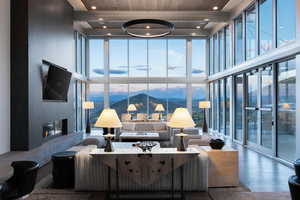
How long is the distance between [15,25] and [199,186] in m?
5.14

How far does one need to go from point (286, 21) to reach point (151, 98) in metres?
8.72

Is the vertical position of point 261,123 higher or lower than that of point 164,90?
lower

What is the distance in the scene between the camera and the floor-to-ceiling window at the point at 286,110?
5865 millimetres

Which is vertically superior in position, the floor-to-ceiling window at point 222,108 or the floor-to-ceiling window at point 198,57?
the floor-to-ceiling window at point 198,57

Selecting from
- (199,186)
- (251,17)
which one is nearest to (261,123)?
(251,17)

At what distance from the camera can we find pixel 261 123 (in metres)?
7.46

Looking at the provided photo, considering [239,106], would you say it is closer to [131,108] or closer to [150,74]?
[131,108]

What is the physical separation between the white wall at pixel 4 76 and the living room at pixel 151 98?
0.12 ft

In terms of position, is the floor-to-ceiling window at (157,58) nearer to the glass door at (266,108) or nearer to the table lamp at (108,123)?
the glass door at (266,108)

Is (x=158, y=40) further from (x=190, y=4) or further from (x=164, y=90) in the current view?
(x=190, y=4)

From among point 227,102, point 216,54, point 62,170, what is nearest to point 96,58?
point 216,54

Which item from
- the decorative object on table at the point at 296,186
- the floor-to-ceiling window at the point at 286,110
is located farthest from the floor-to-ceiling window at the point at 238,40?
the decorative object on table at the point at 296,186

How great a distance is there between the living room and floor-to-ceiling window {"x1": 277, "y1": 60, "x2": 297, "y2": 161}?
3 centimetres

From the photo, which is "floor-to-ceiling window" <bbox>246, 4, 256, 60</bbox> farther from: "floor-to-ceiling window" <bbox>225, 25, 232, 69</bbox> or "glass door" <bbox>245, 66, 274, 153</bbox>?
"floor-to-ceiling window" <bbox>225, 25, 232, 69</bbox>
